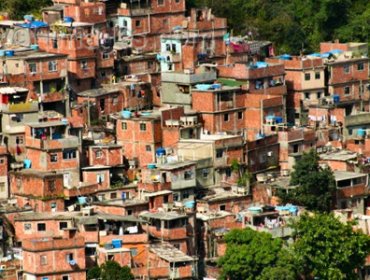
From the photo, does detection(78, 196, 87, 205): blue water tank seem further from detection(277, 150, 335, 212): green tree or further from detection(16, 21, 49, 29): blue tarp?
detection(16, 21, 49, 29): blue tarp

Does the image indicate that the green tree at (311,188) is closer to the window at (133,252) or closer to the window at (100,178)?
the window at (100,178)

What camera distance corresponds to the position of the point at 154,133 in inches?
2279

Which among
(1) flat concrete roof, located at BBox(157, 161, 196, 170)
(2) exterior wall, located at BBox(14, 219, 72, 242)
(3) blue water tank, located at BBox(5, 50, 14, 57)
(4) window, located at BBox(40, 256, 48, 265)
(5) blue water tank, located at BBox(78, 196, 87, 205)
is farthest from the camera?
(3) blue water tank, located at BBox(5, 50, 14, 57)

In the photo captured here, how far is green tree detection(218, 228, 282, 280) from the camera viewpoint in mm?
51594

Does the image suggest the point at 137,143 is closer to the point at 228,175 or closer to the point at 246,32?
the point at 228,175

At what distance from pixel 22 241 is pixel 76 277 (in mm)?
1712

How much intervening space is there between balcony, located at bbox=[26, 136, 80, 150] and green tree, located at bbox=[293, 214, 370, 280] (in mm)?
6385

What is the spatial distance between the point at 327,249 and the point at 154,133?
7434mm

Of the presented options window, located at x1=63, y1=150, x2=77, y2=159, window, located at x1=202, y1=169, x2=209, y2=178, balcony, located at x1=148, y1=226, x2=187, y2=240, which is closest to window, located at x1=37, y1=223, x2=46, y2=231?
balcony, located at x1=148, y1=226, x2=187, y2=240

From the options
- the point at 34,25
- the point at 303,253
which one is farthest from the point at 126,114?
the point at 303,253

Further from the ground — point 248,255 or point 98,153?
point 98,153

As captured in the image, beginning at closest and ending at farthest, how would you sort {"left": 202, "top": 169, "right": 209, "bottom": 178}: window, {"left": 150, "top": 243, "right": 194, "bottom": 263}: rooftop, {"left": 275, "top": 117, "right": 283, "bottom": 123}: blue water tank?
{"left": 150, "top": 243, "right": 194, "bottom": 263}: rooftop < {"left": 202, "top": 169, "right": 209, "bottom": 178}: window < {"left": 275, "top": 117, "right": 283, "bottom": 123}: blue water tank

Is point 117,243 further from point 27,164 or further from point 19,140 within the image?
point 19,140

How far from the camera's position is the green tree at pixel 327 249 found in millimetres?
52125
